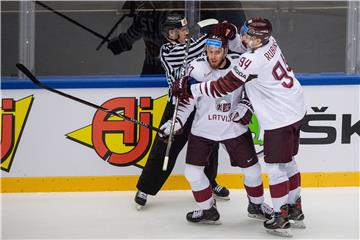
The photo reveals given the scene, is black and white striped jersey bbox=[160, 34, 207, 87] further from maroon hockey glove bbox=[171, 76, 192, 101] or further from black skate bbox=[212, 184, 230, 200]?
black skate bbox=[212, 184, 230, 200]

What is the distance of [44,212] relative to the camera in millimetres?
4281

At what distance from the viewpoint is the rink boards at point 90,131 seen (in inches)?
181

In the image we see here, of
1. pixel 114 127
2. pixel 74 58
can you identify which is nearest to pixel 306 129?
pixel 114 127

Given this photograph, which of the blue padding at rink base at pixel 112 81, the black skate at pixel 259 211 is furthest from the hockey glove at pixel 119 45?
the black skate at pixel 259 211

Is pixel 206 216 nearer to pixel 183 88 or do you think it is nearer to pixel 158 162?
pixel 158 162

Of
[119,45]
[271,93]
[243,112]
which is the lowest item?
[243,112]

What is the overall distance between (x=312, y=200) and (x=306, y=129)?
430 mm

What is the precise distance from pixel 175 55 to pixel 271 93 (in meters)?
0.72

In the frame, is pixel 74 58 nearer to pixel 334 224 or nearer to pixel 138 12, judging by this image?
pixel 138 12

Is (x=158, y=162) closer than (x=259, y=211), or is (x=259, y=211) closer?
(x=259, y=211)

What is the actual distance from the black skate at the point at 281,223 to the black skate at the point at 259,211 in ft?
0.61

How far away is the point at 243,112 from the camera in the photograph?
12.9 ft

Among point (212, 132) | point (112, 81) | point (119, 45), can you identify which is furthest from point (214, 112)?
point (119, 45)

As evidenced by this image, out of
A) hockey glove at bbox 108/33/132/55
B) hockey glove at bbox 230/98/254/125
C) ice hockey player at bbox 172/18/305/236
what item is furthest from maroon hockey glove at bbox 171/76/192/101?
hockey glove at bbox 108/33/132/55
